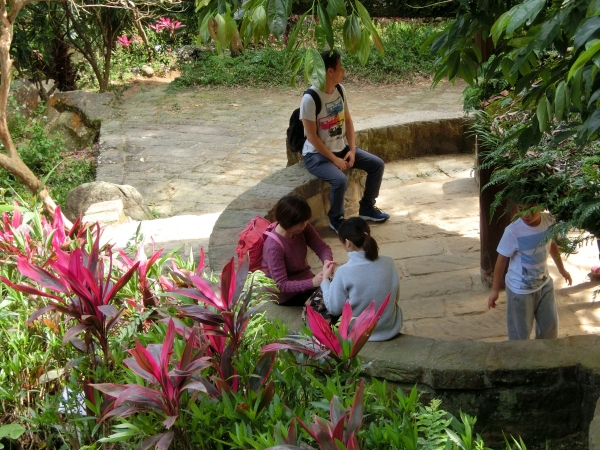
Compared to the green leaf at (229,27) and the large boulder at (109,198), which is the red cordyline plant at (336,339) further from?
the large boulder at (109,198)

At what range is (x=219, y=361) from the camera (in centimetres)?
246

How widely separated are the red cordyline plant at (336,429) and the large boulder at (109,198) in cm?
595

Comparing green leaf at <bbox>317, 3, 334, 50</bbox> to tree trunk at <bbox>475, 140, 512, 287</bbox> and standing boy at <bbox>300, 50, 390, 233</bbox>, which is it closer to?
tree trunk at <bbox>475, 140, 512, 287</bbox>

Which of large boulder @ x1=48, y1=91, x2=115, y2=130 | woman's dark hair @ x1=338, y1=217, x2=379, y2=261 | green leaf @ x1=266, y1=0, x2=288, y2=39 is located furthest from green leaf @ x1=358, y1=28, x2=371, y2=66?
large boulder @ x1=48, y1=91, x2=115, y2=130

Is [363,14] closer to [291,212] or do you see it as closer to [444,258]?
[291,212]

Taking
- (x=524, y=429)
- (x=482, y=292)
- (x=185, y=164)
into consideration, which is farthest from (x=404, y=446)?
(x=185, y=164)

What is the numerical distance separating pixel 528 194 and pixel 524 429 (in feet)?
3.59

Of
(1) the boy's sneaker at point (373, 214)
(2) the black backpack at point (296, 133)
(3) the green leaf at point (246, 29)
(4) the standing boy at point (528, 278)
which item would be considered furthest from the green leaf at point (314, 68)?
(1) the boy's sneaker at point (373, 214)

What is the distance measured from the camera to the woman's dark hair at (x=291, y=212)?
3.89 metres

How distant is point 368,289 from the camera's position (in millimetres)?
3465

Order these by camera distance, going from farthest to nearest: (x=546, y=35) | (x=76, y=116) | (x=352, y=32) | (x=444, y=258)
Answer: (x=76, y=116) → (x=444, y=258) → (x=352, y=32) → (x=546, y=35)

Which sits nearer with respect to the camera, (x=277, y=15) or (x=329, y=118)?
(x=277, y=15)

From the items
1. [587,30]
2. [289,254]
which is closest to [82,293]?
[289,254]

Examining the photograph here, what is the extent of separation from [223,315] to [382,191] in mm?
4542
